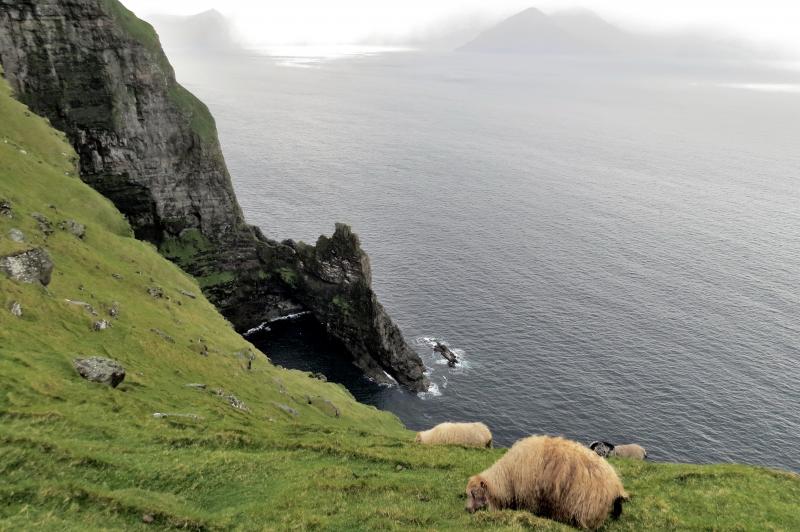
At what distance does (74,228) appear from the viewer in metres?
67.8

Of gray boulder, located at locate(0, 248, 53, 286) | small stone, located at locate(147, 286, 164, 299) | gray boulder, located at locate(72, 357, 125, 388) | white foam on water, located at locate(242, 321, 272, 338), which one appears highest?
gray boulder, located at locate(0, 248, 53, 286)

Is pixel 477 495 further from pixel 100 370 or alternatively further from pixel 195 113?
pixel 195 113

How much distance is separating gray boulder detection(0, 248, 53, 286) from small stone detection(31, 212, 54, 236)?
1722cm

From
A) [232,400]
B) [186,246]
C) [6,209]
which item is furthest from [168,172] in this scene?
[232,400]

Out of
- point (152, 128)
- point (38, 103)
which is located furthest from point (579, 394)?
point (38, 103)

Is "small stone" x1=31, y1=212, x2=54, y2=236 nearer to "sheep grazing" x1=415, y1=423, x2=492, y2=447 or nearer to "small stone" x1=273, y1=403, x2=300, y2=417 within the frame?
"small stone" x1=273, y1=403, x2=300, y2=417

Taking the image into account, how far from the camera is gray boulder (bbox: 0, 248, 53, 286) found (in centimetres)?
4147

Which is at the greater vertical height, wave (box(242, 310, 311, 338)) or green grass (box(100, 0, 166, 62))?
green grass (box(100, 0, 166, 62))

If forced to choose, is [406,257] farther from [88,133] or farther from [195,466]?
[195,466]

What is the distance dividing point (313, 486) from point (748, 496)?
1974cm

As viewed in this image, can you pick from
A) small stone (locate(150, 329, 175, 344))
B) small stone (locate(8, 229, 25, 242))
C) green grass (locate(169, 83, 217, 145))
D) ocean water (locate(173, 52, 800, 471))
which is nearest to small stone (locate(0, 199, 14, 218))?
small stone (locate(8, 229, 25, 242))

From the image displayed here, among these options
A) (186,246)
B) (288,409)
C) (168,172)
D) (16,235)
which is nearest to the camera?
(16,235)

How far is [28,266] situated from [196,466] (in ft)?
89.7

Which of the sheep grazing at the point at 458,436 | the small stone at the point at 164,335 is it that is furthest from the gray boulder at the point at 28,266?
the sheep grazing at the point at 458,436
